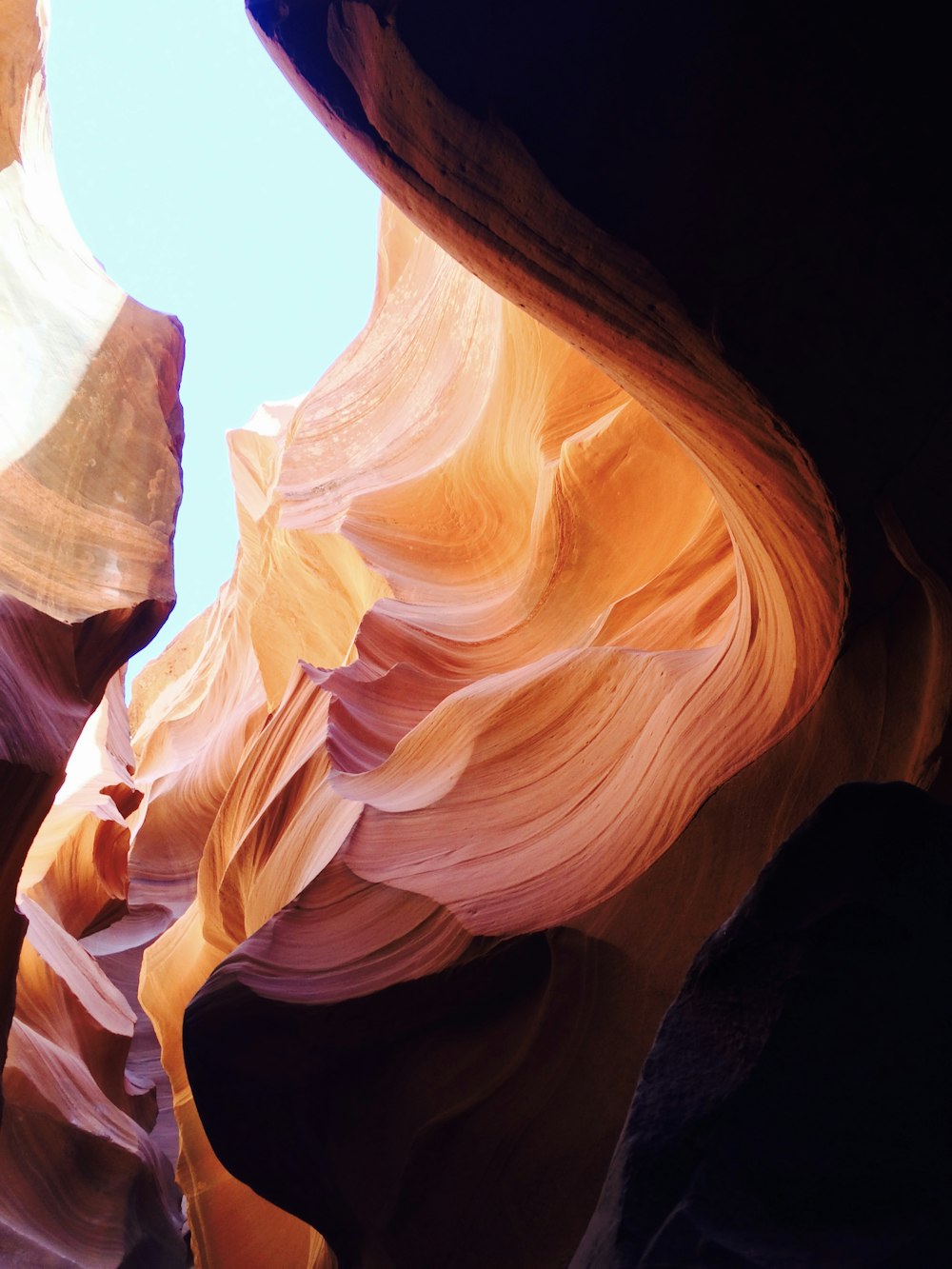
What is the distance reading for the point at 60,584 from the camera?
5.50m

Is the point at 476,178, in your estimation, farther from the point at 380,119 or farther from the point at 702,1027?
the point at 702,1027

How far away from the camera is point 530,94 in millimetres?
2506

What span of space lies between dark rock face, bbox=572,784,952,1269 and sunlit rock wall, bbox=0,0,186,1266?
326 cm

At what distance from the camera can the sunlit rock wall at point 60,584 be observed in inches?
201

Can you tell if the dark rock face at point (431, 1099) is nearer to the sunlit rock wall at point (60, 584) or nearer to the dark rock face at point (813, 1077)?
the sunlit rock wall at point (60, 584)

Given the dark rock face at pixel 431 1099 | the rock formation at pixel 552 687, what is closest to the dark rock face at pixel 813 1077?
the rock formation at pixel 552 687

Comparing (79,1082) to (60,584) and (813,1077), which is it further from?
(813,1077)

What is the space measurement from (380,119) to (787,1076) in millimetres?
2230

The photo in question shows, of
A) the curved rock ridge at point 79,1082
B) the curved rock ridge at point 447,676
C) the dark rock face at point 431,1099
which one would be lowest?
the curved rock ridge at point 79,1082

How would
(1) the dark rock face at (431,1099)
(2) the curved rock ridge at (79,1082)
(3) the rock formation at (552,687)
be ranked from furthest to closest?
(2) the curved rock ridge at (79,1082), (1) the dark rock face at (431,1099), (3) the rock formation at (552,687)

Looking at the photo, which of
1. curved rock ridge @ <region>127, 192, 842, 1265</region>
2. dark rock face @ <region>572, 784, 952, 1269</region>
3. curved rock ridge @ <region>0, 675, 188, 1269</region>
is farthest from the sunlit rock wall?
dark rock face @ <region>572, 784, 952, 1269</region>

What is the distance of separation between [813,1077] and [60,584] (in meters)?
4.38

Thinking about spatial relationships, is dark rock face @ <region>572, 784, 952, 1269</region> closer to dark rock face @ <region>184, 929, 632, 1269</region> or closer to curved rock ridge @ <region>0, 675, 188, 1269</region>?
dark rock face @ <region>184, 929, 632, 1269</region>

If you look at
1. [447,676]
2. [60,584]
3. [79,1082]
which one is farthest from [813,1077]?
[79,1082]
